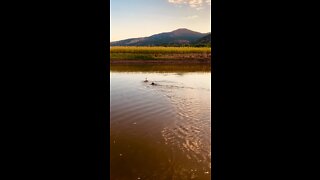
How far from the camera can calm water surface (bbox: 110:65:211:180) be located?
525cm

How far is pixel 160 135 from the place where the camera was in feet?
24.5

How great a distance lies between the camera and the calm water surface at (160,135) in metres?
5.25
